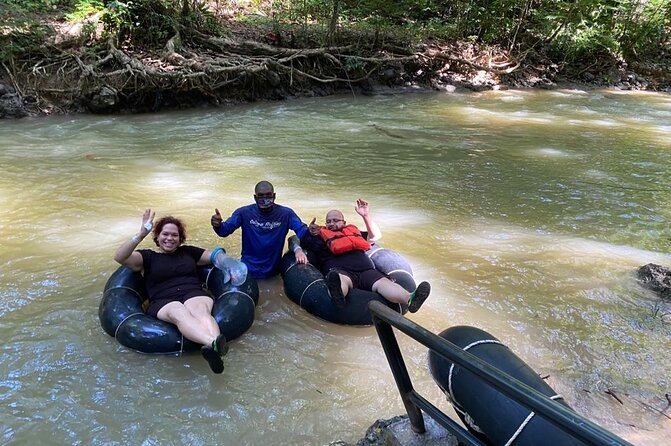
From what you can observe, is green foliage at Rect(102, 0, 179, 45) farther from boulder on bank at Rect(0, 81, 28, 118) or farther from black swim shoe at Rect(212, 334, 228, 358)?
black swim shoe at Rect(212, 334, 228, 358)

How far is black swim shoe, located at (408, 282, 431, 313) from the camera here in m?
3.73

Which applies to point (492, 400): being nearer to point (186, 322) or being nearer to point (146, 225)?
point (186, 322)

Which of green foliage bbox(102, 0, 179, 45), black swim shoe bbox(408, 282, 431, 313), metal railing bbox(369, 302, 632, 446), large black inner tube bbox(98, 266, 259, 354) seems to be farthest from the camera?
green foliage bbox(102, 0, 179, 45)

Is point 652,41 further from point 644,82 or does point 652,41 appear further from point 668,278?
point 668,278

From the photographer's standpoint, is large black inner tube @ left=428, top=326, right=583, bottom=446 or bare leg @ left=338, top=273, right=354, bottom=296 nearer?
large black inner tube @ left=428, top=326, right=583, bottom=446

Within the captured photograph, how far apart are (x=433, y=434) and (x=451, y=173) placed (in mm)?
6342

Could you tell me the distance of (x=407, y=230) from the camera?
5969 mm

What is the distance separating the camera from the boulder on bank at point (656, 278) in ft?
14.6

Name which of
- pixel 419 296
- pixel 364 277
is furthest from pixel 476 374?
pixel 364 277

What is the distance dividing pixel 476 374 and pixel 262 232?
3417mm

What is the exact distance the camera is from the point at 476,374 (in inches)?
59.6

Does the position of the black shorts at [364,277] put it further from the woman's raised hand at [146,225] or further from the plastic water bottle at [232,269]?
the woman's raised hand at [146,225]

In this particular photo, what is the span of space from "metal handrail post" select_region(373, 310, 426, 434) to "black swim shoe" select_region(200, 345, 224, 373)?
1.45m

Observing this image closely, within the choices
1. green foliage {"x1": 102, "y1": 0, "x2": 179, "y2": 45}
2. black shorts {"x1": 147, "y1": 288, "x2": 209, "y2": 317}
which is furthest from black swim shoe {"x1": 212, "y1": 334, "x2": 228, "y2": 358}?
green foliage {"x1": 102, "y1": 0, "x2": 179, "y2": 45}
